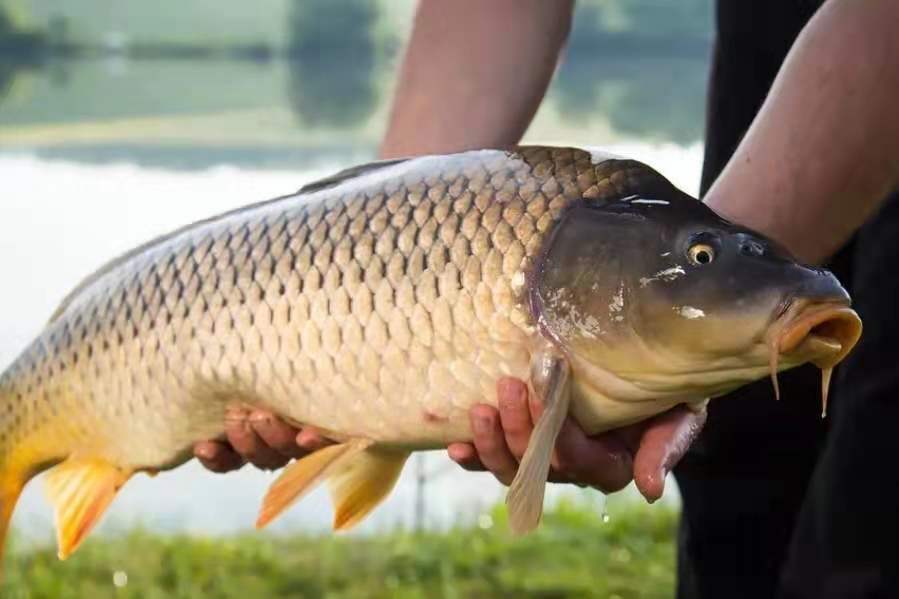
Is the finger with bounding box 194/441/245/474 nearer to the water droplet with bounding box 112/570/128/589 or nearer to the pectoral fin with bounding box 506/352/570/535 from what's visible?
the pectoral fin with bounding box 506/352/570/535

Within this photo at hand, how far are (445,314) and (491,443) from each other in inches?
4.3

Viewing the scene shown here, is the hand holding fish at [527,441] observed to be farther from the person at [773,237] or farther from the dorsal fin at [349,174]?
the dorsal fin at [349,174]

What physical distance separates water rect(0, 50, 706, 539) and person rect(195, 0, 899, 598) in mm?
1151

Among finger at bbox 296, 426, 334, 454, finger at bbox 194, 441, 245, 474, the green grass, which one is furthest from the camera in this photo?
the green grass

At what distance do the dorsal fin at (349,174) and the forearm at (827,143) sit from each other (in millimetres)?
272

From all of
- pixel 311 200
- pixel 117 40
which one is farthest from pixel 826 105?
pixel 117 40

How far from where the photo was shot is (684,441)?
1.03 metres

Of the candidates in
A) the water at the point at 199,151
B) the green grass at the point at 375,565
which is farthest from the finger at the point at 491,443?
the water at the point at 199,151

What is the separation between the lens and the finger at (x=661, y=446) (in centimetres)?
100

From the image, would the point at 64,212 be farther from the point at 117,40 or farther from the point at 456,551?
the point at 456,551

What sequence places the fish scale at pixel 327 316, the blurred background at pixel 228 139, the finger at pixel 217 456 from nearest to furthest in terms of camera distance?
the fish scale at pixel 327 316
the finger at pixel 217 456
the blurred background at pixel 228 139

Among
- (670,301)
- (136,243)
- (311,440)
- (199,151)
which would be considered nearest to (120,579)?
(136,243)

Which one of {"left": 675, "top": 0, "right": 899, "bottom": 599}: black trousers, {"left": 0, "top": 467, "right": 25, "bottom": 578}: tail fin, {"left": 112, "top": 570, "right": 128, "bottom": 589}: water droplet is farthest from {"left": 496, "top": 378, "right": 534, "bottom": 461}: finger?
{"left": 112, "top": 570, "right": 128, "bottom": 589}: water droplet

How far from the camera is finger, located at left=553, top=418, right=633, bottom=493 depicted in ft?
3.36
